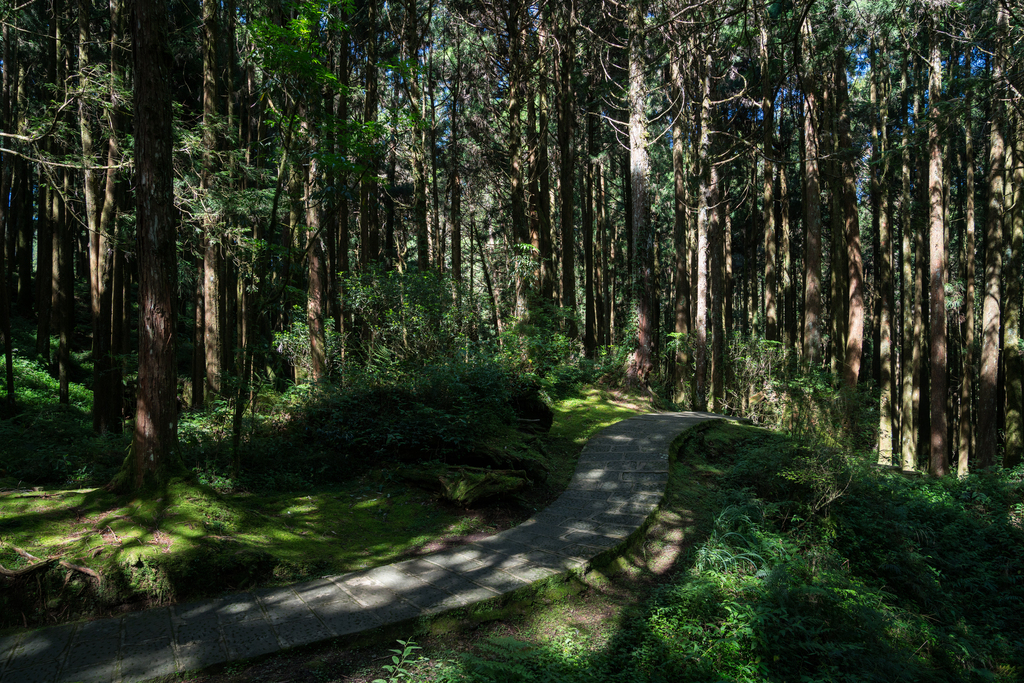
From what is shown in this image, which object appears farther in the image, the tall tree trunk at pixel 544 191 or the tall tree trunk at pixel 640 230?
the tall tree trunk at pixel 544 191

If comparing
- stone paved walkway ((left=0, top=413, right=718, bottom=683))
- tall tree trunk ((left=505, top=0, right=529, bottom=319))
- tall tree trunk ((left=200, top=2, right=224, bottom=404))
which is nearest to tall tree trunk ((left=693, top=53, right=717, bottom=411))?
tall tree trunk ((left=505, top=0, right=529, bottom=319))

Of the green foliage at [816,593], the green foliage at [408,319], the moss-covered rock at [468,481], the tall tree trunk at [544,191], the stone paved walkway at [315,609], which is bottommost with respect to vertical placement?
the green foliage at [816,593]

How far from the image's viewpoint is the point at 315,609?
3660 millimetres

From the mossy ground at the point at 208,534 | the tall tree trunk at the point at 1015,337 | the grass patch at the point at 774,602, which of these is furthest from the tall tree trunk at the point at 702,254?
the mossy ground at the point at 208,534

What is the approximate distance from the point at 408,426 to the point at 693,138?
13.8m

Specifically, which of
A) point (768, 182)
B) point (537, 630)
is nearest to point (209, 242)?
point (537, 630)

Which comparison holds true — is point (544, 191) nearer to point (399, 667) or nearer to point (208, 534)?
point (208, 534)

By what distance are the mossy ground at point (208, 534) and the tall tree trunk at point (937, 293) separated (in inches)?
466

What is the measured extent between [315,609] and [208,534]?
1257 mm

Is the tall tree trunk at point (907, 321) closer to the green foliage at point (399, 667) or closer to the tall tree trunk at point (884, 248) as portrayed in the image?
the tall tree trunk at point (884, 248)

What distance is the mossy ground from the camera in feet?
12.1

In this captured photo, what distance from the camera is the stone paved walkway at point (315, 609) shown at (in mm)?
2973

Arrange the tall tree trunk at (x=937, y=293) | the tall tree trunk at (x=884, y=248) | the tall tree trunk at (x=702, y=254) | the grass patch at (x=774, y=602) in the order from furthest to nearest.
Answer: the tall tree trunk at (x=884, y=248) → the tall tree trunk at (x=702, y=254) → the tall tree trunk at (x=937, y=293) → the grass patch at (x=774, y=602)

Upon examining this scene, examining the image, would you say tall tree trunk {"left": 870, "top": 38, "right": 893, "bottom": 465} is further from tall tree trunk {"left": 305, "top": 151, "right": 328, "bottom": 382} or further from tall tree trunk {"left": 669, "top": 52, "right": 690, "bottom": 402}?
tall tree trunk {"left": 305, "top": 151, "right": 328, "bottom": 382}
